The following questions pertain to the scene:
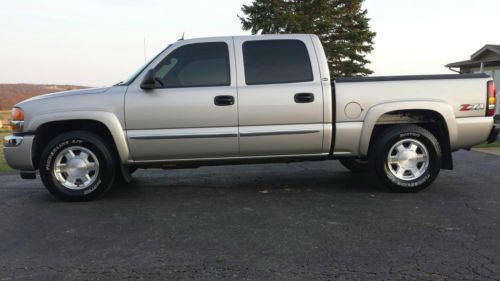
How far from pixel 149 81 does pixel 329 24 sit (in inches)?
1158

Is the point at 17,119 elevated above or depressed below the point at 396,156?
above

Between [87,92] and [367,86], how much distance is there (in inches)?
128

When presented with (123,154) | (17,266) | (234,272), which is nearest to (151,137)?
(123,154)

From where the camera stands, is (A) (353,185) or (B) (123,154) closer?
(B) (123,154)

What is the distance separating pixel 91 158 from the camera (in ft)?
16.7

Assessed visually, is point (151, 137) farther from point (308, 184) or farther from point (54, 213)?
point (308, 184)

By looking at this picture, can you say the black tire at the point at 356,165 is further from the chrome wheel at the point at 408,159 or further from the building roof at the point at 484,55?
the building roof at the point at 484,55

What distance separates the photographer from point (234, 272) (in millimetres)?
3033

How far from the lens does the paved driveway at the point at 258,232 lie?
308 centimetres

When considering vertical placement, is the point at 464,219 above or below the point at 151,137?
below

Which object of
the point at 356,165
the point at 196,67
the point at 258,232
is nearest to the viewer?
the point at 258,232

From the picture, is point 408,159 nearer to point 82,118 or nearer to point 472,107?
point 472,107

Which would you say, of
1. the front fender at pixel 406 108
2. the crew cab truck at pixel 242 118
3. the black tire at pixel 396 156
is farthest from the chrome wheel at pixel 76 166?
the black tire at pixel 396 156

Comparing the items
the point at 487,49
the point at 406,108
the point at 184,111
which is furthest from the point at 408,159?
the point at 487,49
